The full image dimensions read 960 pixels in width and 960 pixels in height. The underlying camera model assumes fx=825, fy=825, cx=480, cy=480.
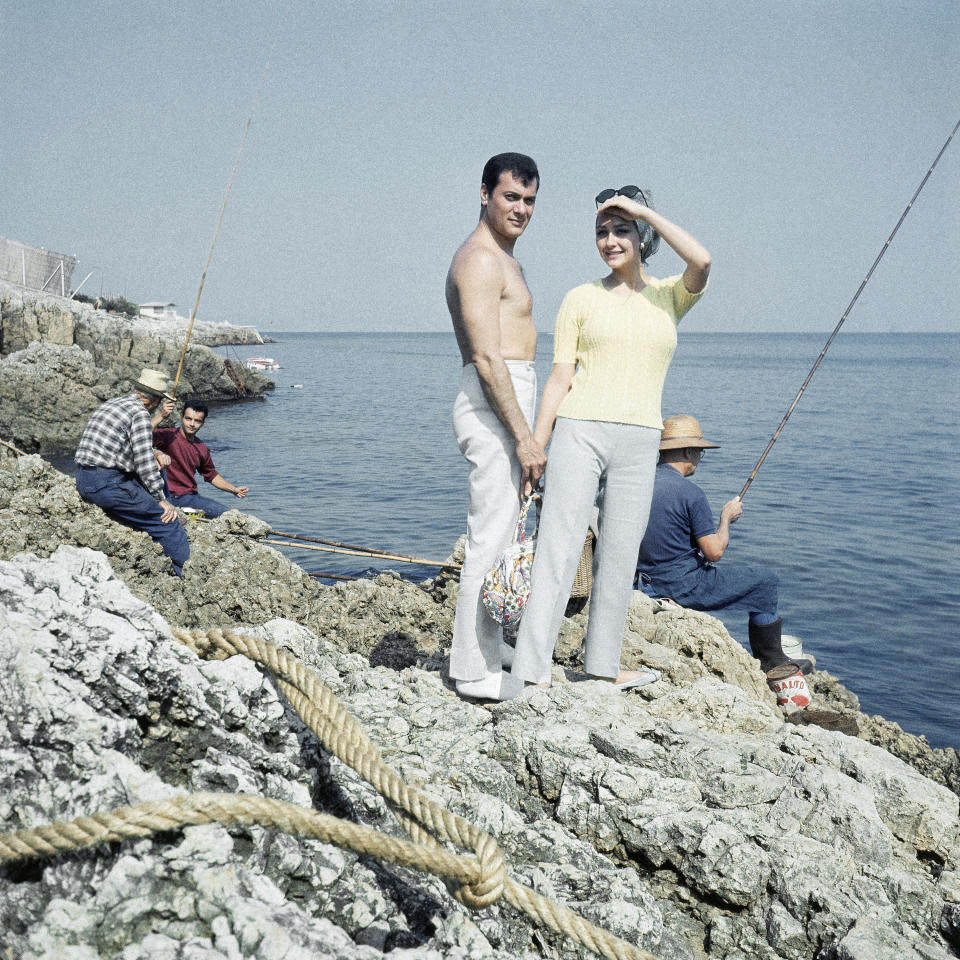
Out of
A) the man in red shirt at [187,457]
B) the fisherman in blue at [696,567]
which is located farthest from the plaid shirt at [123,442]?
the fisherman in blue at [696,567]

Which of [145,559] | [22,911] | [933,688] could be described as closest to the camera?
[22,911]

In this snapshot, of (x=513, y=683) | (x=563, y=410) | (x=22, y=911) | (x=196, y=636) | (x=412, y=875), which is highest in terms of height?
(x=563, y=410)

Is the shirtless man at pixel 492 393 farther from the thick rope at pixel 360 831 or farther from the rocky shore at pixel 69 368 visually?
the rocky shore at pixel 69 368

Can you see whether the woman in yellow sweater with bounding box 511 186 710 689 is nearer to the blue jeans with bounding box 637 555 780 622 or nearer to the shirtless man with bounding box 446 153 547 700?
the shirtless man with bounding box 446 153 547 700

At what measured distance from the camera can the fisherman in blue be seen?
17.3 feet

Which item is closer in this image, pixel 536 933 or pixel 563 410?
pixel 536 933

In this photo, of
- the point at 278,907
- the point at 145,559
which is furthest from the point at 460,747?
the point at 145,559

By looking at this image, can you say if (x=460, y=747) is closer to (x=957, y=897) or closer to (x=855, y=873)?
(x=855, y=873)

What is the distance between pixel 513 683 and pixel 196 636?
174 centimetres

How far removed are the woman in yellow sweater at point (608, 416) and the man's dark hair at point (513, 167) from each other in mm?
349

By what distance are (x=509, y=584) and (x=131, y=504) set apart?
13.2ft

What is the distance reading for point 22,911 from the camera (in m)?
1.37

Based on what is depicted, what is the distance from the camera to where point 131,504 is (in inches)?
250

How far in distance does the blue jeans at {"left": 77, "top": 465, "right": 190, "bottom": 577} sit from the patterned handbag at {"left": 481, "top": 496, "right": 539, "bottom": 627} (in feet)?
11.8
